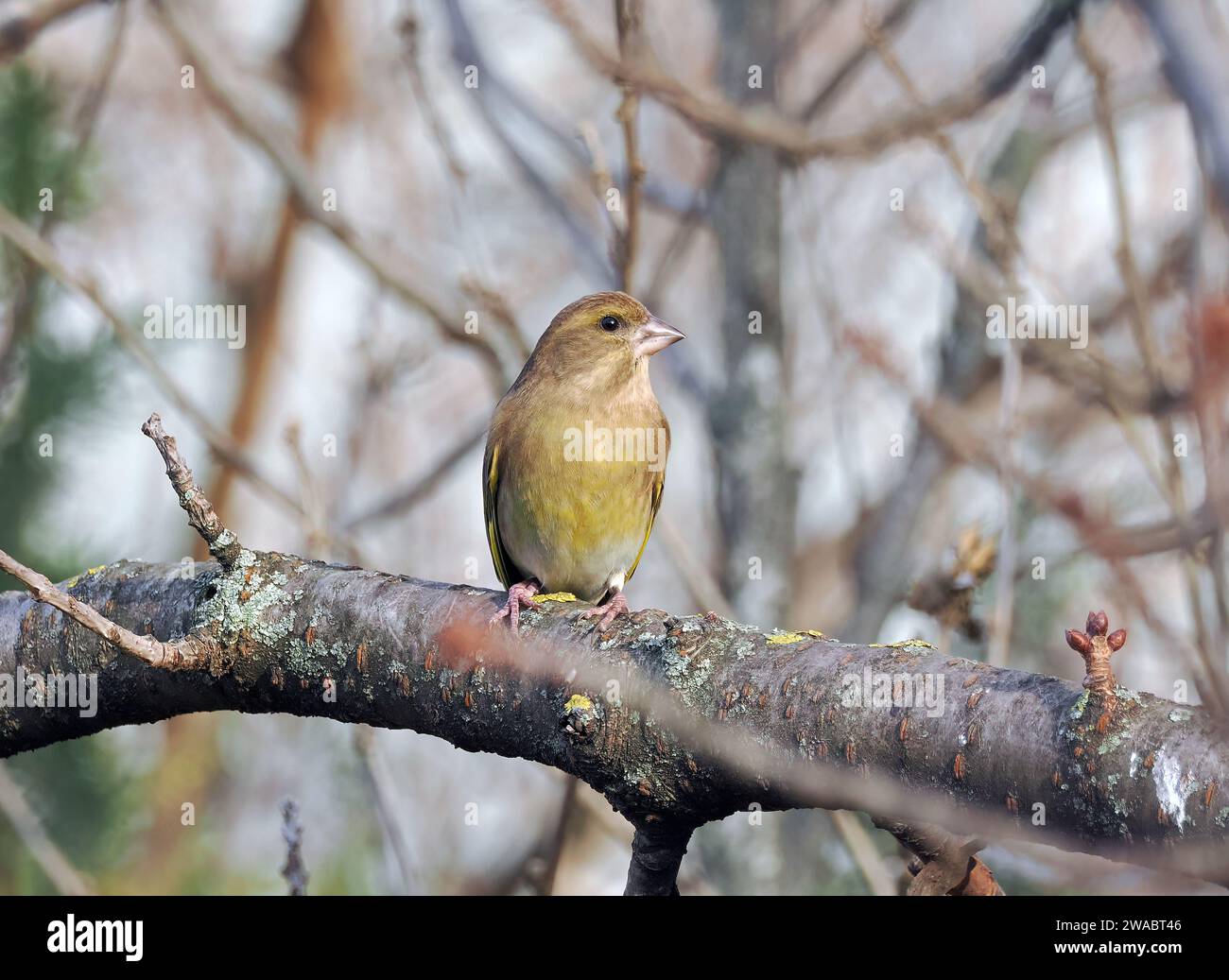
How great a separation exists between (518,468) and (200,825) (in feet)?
10.7

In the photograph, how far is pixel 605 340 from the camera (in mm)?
5887

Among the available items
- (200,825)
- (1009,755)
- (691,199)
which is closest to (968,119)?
(691,199)

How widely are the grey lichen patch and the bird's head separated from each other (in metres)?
2.66

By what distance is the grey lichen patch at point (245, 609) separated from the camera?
3246 millimetres

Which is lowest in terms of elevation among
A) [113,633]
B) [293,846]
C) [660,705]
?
[293,846]

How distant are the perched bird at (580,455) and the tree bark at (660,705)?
81.0 inches

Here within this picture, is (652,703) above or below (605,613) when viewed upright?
below

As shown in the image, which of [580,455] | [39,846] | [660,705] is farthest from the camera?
[580,455]

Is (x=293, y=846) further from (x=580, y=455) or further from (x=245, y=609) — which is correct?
(x=580, y=455)

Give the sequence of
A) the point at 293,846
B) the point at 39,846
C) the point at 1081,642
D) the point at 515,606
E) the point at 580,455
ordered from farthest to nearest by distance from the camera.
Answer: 1. the point at 580,455
2. the point at 39,846
3. the point at 515,606
4. the point at 293,846
5. the point at 1081,642

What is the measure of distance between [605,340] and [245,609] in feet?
9.64

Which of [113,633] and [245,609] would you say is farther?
[245,609]

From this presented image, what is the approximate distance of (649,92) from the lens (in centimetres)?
611

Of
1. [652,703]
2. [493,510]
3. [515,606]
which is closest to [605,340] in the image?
[493,510]
